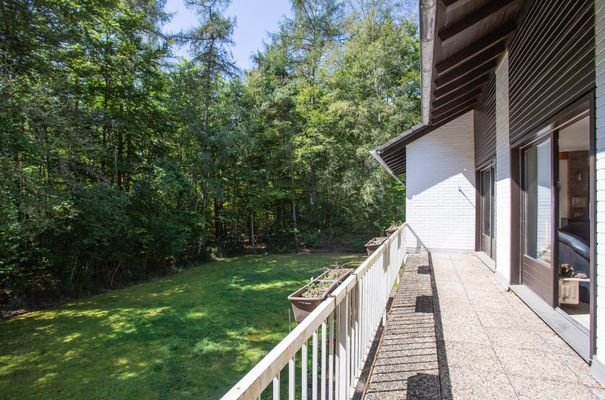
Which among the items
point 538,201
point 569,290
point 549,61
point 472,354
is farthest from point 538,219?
point 472,354

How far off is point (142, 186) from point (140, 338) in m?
5.69

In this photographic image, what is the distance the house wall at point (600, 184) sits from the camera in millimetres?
2199

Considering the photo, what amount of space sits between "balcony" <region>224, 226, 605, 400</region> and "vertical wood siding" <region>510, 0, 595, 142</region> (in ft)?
6.81

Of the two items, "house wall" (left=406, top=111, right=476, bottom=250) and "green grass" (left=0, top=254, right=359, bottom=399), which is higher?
"house wall" (left=406, top=111, right=476, bottom=250)

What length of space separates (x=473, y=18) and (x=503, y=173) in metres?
2.36

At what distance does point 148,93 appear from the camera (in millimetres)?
10672

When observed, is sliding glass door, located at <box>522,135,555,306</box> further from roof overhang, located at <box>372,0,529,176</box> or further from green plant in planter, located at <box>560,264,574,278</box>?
roof overhang, located at <box>372,0,529,176</box>

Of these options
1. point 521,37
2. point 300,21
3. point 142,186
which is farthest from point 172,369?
point 300,21

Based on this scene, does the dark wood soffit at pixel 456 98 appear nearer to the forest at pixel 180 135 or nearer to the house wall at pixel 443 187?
the house wall at pixel 443 187

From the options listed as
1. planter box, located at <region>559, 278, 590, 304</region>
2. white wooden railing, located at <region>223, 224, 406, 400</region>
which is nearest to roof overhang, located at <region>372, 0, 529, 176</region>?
white wooden railing, located at <region>223, 224, 406, 400</region>

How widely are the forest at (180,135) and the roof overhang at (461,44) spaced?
6.05 meters

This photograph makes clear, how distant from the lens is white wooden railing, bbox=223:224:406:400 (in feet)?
3.22

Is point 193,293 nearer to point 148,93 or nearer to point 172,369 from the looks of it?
point 172,369

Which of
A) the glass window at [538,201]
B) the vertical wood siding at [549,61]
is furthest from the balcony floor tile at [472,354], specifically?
the vertical wood siding at [549,61]
